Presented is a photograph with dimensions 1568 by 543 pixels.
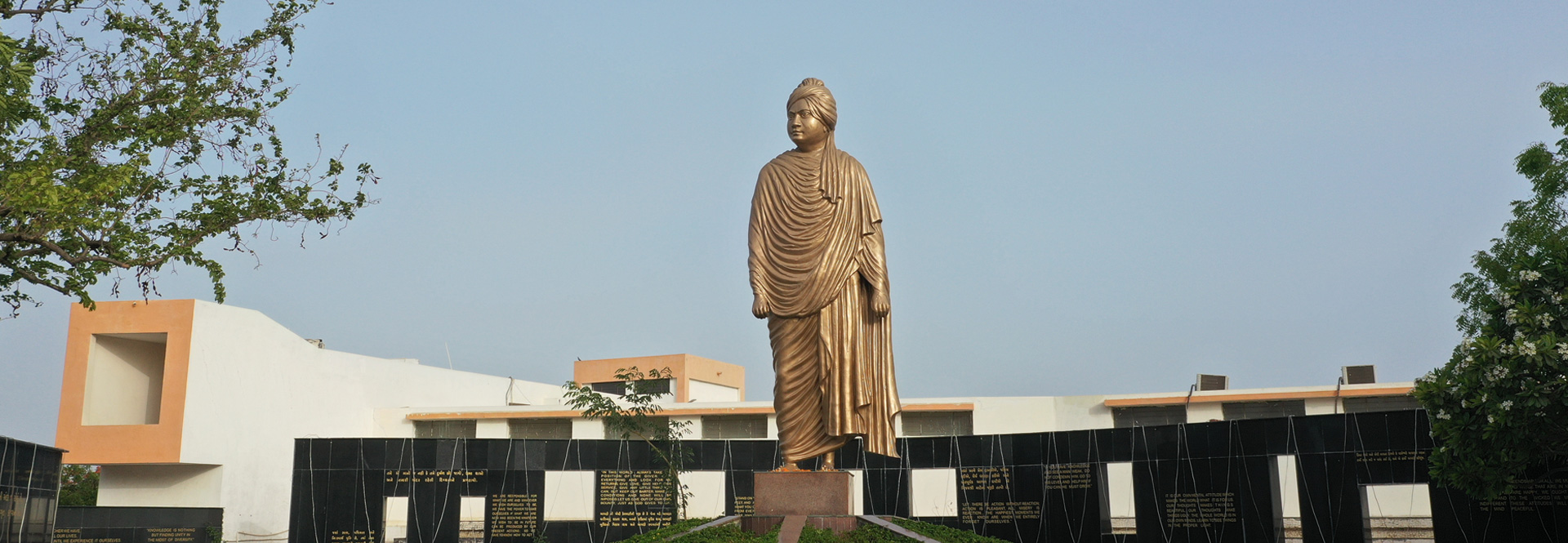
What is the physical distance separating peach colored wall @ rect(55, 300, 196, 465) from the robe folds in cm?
1591

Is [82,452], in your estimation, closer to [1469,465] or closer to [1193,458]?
[1193,458]

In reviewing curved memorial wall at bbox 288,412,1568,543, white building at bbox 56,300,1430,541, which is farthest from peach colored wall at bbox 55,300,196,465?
curved memorial wall at bbox 288,412,1568,543

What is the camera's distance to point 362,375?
25.4 m

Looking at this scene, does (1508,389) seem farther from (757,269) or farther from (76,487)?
(76,487)

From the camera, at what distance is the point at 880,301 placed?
9.01m

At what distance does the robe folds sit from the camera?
893 cm

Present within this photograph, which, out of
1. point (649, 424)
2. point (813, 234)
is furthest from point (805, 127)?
point (649, 424)

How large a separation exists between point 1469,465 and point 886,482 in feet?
23.9

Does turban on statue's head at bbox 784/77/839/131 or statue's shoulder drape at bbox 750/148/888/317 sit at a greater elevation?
turban on statue's head at bbox 784/77/839/131

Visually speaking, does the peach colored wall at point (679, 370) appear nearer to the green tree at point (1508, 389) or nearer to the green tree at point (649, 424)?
the green tree at point (649, 424)

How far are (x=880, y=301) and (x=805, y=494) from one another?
5.22ft

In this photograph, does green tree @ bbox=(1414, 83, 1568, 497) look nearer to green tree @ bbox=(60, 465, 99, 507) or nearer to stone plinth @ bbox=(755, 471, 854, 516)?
stone plinth @ bbox=(755, 471, 854, 516)

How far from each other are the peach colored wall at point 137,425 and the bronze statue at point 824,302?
52.1 feet

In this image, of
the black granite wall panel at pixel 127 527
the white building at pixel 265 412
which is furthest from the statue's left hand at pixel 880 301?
the black granite wall panel at pixel 127 527
